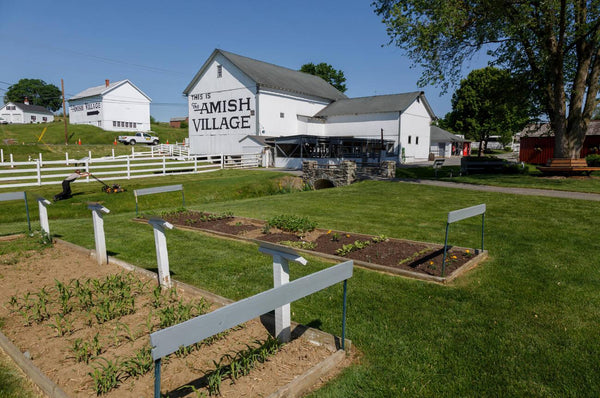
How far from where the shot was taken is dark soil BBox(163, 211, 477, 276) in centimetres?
644

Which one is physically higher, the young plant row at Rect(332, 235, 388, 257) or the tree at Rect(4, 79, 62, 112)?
the tree at Rect(4, 79, 62, 112)

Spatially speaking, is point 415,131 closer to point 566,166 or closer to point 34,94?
point 566,166

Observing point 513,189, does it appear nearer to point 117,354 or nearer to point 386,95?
point 117,354

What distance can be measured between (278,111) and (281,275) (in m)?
35.6

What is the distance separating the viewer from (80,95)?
6494 centimetres

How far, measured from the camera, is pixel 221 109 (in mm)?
39031

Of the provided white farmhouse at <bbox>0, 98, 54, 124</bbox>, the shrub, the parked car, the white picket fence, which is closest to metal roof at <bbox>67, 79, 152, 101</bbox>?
the parked car

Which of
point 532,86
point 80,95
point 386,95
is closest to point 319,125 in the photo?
point 386,95

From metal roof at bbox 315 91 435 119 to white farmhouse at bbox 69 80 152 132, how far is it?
123 ft

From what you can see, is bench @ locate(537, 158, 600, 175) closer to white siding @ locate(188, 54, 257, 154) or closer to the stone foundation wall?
the stone foundation wall

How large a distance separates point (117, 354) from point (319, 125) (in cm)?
4096

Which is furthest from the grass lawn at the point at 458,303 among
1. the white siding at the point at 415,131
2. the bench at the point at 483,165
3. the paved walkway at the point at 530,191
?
the white siding at the point at 415,131

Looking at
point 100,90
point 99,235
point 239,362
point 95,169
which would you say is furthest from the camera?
point 100,90

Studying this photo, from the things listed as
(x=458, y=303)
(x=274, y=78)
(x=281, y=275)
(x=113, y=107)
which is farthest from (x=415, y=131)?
(x=113, y=107)
